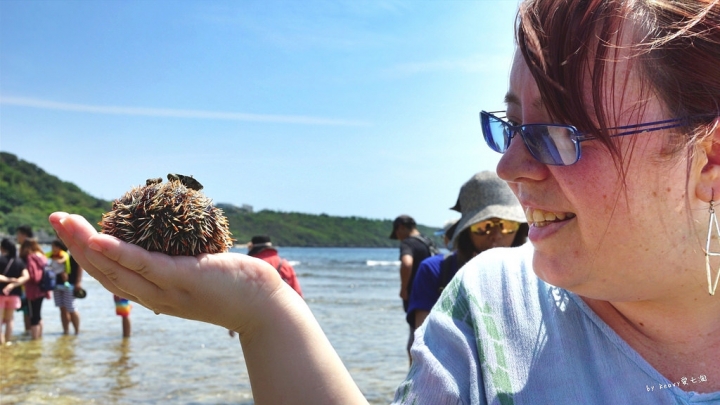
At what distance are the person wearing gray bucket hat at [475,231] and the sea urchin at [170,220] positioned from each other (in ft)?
10.7

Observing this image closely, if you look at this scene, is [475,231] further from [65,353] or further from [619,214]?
[65,353]

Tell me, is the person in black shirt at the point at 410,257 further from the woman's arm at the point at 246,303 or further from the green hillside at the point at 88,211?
the green hillside at the point at 88,211

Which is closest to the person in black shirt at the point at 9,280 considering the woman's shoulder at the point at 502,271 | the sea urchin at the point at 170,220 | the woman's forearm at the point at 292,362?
the sea urchin at the point at 170,220

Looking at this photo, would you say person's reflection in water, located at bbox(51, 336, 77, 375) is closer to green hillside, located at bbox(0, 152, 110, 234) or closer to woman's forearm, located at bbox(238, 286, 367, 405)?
woman's forearm, located at bbox(238, 286, 367, 405)

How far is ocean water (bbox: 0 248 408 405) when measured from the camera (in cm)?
1048

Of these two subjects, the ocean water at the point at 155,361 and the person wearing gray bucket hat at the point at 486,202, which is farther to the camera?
the ocean water at the point at 155,361

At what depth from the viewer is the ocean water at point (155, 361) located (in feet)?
34.4

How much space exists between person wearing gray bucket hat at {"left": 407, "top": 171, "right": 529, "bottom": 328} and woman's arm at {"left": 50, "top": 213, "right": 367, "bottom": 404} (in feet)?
11.8

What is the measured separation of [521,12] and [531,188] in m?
0.50

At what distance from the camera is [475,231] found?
5.38m

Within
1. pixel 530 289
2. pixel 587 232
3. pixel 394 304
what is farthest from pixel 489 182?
pixel 394 304

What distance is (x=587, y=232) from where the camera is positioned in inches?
63.7

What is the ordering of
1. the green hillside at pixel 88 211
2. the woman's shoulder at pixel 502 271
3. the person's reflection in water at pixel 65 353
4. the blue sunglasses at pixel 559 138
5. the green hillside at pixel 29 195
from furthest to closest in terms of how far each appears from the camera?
the green hillside at pixel 29 195
the green hillside at pixel 88 211
the person's reflection in water at pixel 65 353
the woman's shoulder at pixel 502 271
the blue sunglasses at pixel 559 138

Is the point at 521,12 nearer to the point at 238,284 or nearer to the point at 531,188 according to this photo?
the point at 531,188
